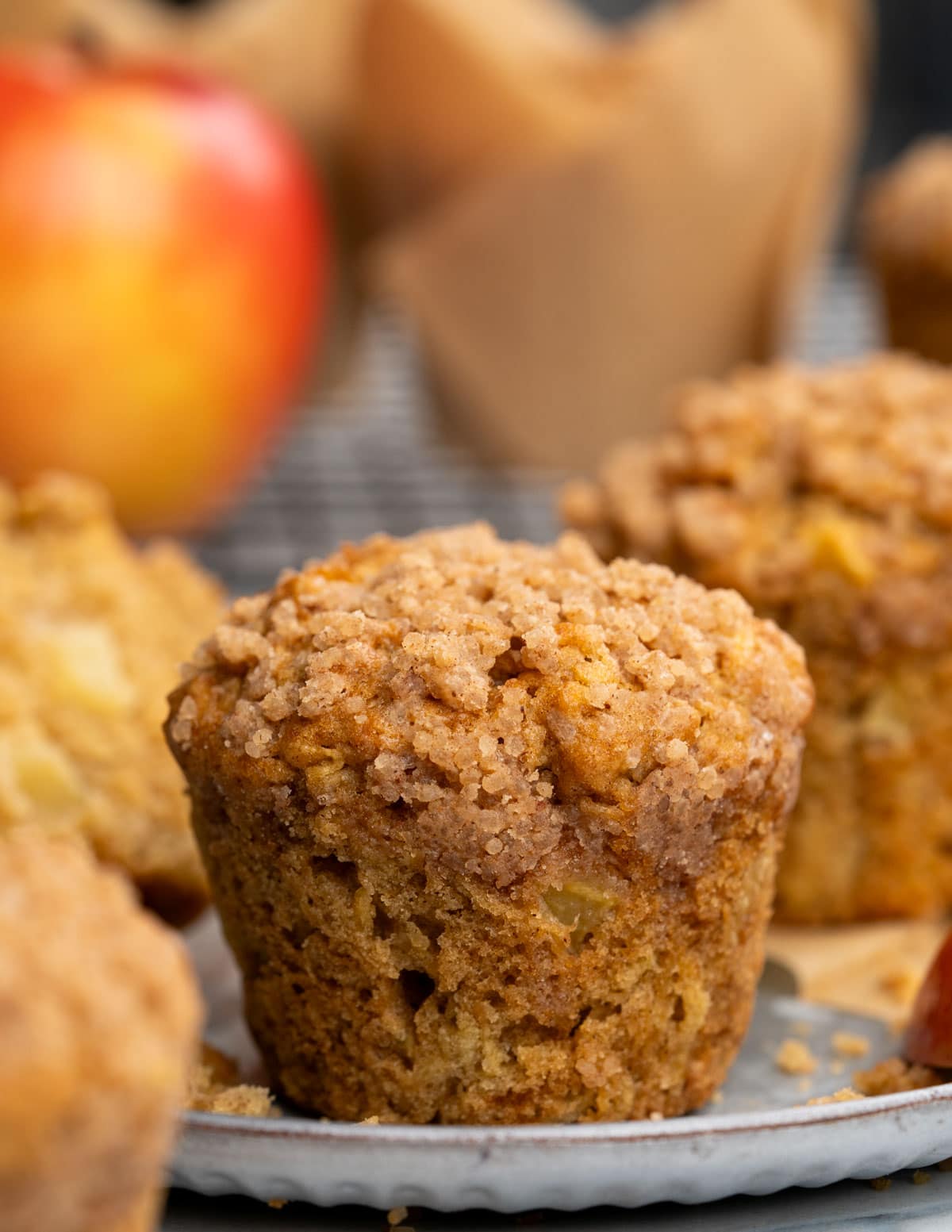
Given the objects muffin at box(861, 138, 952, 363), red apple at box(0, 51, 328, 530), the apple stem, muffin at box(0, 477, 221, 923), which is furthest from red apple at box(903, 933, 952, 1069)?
the apple stem

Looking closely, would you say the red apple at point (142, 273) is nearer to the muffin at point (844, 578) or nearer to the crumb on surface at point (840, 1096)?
the muffin at point (844, 578)

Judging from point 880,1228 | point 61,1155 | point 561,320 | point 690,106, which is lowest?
point 880,1228

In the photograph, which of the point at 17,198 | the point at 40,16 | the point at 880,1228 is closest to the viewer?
the point at 880,1228

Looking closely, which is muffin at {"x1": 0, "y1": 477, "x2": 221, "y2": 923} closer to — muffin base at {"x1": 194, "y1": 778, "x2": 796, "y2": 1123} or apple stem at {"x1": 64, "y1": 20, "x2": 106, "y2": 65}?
muffin base at {"x1": 194, "y1": 778, "x2": 796, "y2": 1123}

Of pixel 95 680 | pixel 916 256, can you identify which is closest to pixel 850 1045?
pixel 95 680

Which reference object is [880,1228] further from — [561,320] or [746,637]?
[561,320]

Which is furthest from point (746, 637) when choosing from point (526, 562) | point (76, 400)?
point (76, 400)

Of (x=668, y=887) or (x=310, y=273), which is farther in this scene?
(x=310, y=273)

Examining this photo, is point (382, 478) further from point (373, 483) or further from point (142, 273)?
point (142, 273)
